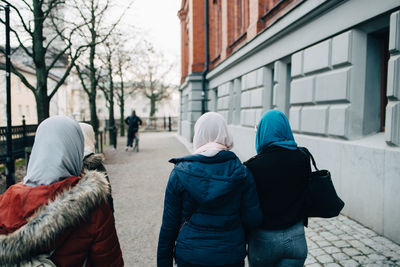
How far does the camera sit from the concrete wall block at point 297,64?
7.06 meters

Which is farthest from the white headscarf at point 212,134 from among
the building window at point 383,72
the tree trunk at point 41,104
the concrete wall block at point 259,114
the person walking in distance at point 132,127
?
the person walking in distance at point 132,127

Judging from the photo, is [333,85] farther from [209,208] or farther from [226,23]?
[226,23]

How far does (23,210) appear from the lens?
1632mm

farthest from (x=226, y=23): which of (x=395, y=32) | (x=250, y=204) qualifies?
(x=250, y=204)

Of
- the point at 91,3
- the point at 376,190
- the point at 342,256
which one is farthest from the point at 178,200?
the point at 91,3

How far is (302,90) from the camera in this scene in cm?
702

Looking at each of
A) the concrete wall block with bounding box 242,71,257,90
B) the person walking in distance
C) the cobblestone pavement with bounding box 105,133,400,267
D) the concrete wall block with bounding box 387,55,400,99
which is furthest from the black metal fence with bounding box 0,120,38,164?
the concrete wall block with bounding box 387,55,400,99

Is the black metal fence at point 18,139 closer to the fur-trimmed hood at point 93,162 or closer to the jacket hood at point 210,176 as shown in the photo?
the fur-trimmed hood at point 93,162

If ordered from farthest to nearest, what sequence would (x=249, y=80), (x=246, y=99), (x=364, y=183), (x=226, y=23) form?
(x=226, y=23) < (x=246, y=99) < (x=249, y=80) < (x=364, y=183)

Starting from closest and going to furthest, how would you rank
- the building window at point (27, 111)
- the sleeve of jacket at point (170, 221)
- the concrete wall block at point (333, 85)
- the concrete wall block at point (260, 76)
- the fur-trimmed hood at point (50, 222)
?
the fur-trimmed hood at point (50, 222), the sleeve of jacket at point (170, 221), the concrete wall block at point (333, 85), the concrete wall block at point (260, 76), the building window at point (27, 111)

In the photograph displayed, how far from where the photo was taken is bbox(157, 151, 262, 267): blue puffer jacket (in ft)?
6.28

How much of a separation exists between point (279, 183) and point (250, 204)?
252 mm

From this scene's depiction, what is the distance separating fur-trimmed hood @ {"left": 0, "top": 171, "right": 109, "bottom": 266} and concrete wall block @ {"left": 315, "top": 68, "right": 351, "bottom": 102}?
16.2 feet

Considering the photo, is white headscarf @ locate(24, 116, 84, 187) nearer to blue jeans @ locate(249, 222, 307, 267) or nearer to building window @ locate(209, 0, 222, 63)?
blue jeans @ locate(249, 222, 307, 267)
